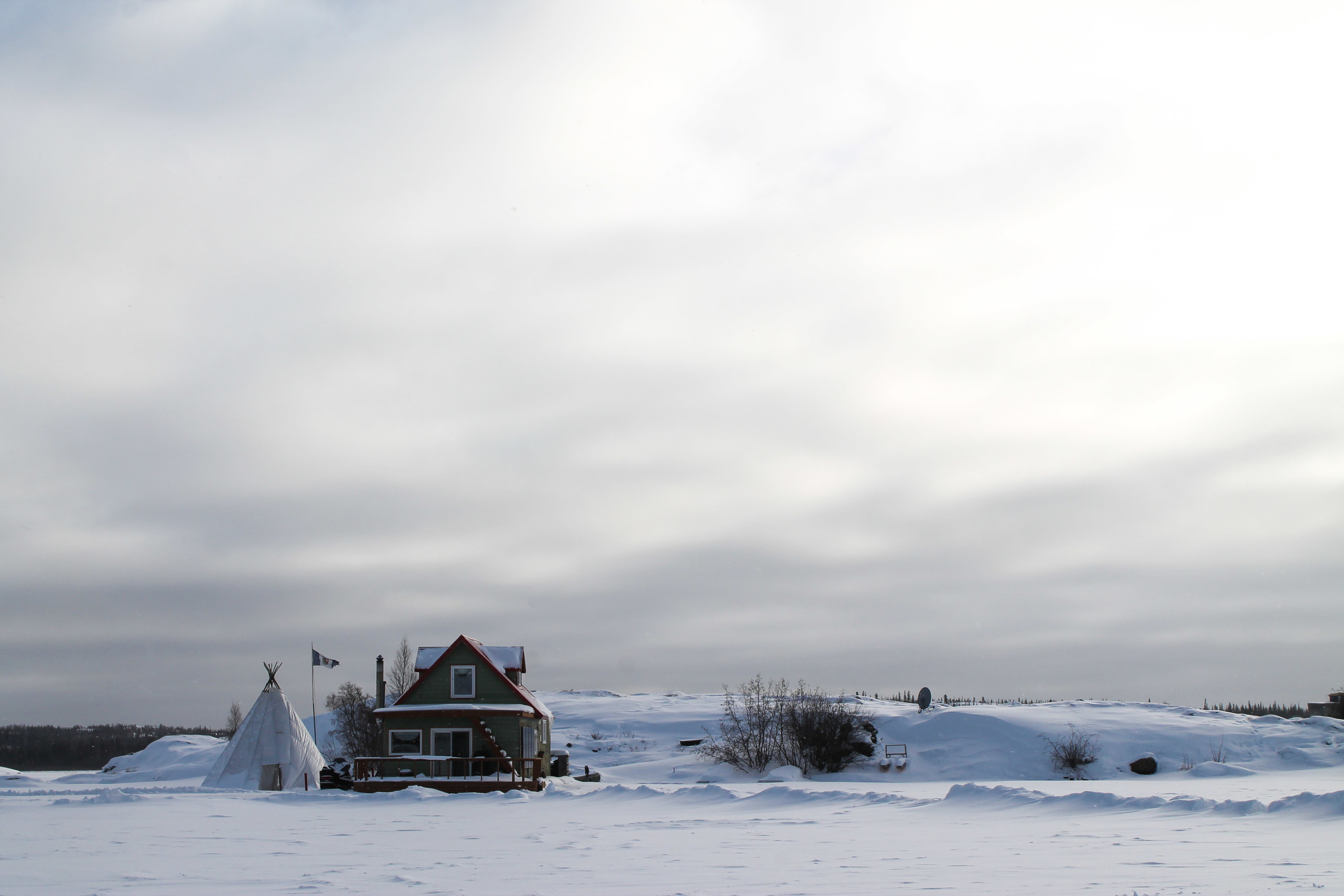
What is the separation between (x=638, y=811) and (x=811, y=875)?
11.8 meters

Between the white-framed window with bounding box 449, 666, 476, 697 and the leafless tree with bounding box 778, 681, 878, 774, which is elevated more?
the white-framed window with bounding box 449, 666, 476, 697

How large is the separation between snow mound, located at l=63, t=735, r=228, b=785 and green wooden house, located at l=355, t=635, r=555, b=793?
17617mm

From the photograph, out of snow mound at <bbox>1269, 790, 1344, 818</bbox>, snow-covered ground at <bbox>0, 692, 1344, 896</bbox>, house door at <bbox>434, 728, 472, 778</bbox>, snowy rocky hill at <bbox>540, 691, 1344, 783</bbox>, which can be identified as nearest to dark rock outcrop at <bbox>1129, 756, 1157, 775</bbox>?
snowy rocky hill at <bbox>540, 691, 1344, 783</bbox>

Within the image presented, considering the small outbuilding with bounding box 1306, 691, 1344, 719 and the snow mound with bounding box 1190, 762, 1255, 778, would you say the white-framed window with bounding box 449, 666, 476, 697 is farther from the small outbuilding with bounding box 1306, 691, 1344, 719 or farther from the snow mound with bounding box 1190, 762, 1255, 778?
the small outbuilding with bounding box 1306, 691, 1344, 719

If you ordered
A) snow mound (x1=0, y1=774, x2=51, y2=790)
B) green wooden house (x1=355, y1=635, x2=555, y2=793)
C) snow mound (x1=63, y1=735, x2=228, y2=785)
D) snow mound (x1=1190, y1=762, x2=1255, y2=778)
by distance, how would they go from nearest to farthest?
1. green wooden house (x1=355, y1=635, x2=555, y2=793)
2. snow mound (x1=1190, y1=762, x2=1255, y2=778)
3. snow mound (x1=0, y1=774, x2=51, y2=790)
4. snow mound (x1=63, y1=735, x2=228, y2=785)

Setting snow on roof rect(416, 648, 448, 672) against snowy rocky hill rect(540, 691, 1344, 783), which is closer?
snow on roof rect(416, 648, 448, 672)

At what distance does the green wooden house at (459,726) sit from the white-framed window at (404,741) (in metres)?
0.02

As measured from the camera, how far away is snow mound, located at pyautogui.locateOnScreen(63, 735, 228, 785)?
4862 centimetres

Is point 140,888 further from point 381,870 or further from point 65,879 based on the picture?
point 381,870

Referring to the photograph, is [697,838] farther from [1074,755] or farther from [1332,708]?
[1332,708]

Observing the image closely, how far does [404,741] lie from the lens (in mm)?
35781

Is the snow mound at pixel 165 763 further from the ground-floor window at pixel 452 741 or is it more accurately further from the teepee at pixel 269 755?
the ground-floor window at pixel 452 741

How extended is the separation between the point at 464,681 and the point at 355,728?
22452 millimetres

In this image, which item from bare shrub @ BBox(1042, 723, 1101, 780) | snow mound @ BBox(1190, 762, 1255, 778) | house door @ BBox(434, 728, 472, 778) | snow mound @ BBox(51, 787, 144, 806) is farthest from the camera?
bare shrub @ BBox(1042, 723, 1101, 780)
